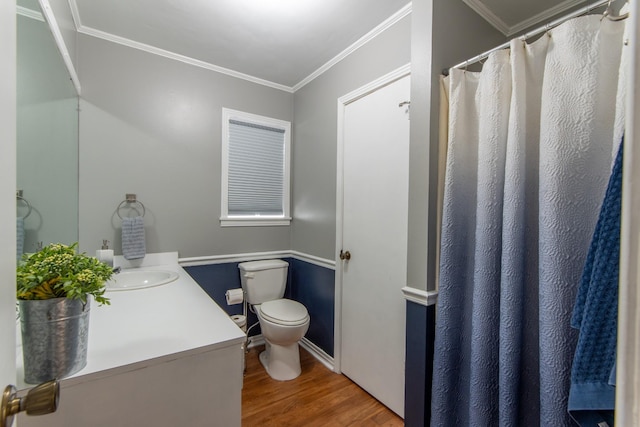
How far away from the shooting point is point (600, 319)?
536 mm

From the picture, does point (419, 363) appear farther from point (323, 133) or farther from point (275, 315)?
point (323, 133)

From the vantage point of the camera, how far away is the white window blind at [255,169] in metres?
2.41

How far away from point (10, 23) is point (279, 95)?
89.9 inches

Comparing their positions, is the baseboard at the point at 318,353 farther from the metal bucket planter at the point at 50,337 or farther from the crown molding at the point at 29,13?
the crown molding at the point at 29,13

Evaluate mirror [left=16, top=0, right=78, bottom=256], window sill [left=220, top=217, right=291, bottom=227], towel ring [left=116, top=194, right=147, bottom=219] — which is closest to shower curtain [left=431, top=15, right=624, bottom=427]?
mirror [left=16, top=0, right=78, bottom=256]

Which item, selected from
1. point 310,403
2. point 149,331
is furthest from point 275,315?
point 149,331

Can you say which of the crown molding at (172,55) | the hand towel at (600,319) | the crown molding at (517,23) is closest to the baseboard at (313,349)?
the hand towel at (600,319)

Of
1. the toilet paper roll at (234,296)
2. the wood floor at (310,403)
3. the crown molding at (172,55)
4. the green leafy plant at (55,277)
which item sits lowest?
the wood floor at (310,403)

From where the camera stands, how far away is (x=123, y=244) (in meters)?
1.87

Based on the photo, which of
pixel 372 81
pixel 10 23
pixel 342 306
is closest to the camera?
pixel 10 23

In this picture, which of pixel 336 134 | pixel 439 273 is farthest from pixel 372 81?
pixel 439 273

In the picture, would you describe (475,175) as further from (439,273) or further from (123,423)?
(123,423)

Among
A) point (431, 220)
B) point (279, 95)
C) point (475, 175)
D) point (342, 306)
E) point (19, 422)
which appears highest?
point (279, 95)

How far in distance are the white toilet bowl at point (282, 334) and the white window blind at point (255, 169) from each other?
0.90 m
